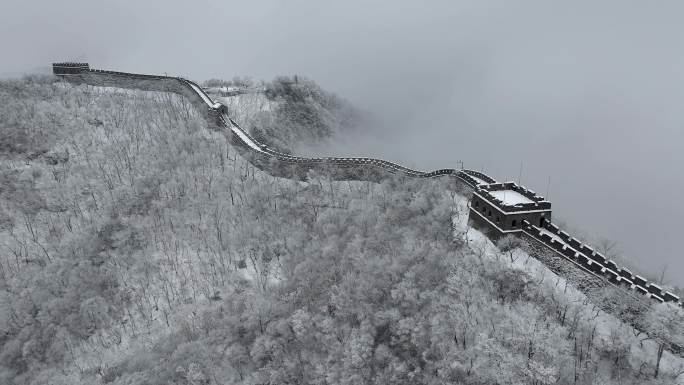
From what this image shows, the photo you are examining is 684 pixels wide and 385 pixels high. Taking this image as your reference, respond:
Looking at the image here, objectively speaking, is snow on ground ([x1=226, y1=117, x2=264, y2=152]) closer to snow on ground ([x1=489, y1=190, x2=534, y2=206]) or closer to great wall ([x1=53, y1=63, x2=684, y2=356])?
great wall ([x1=53, y1=63, x2=684, y2=356])

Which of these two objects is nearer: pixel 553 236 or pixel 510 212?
pixel 553 236

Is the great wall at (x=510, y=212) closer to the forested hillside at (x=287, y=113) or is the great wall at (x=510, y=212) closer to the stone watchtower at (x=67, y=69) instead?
the forested hillside at (x=287, y=113)

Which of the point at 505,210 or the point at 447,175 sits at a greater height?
the point at 447,175

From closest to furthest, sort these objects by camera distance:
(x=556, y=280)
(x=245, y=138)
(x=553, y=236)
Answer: (x=556, y=280)
(x=553, y=236)
(x=245, y=138)

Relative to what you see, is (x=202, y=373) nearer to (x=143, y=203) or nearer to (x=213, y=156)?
(x=143, y=203)

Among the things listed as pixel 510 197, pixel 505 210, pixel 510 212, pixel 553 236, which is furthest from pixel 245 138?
pixel 553 236

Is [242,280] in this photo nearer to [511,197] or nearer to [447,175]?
[447,175]

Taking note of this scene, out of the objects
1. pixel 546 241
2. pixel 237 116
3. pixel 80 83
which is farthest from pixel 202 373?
pixel 80 83
